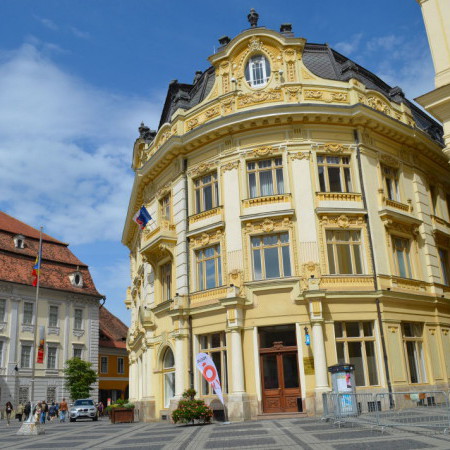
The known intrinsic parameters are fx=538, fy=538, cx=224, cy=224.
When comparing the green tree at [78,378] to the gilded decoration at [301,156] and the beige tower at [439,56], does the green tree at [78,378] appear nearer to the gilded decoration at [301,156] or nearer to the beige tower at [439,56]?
the gilded decoration at [301,156]

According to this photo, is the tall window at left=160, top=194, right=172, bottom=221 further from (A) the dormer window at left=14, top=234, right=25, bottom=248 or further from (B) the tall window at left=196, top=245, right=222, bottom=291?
(A) the dormer window at left=14, top=234, right=25, bottom=248

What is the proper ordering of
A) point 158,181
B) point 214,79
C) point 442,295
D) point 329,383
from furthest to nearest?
point 158,181 → point 214,79 → point 442,295 → point 329,383

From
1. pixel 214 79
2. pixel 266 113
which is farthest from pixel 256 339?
pixel 214 79

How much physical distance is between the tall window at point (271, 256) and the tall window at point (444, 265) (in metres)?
9.73

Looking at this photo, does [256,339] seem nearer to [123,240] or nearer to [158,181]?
[158,181]

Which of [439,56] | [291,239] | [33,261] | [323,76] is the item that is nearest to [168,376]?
[291,239]

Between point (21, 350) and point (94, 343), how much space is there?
25.4ft

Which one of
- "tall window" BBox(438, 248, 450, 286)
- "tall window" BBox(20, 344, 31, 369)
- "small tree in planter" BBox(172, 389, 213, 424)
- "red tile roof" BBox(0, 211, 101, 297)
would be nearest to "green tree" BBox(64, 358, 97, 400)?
"tall window" BBox(20, 344, 31, 369)

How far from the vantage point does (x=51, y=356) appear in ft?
167

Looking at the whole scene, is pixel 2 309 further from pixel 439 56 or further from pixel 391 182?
pixel 439 56

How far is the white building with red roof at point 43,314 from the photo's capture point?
158 feet

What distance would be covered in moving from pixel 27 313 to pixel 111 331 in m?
17.4

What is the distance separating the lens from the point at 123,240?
43969 millimetres

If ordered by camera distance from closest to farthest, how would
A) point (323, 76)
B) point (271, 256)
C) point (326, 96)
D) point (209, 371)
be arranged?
point (209, 371) < point (271, 256) < point (326, 96) < point (323, 76)
